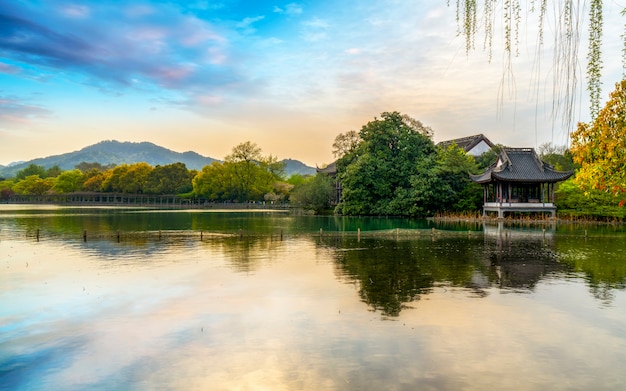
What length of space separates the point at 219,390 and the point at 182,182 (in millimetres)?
115973

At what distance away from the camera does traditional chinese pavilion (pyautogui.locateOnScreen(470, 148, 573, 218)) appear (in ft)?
161

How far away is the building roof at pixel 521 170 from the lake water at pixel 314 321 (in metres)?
25.3

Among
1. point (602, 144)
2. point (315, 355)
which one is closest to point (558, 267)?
point (602, 144)

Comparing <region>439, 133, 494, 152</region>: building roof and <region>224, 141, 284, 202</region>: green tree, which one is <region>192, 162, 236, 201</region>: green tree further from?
<region>439, 133, 494, 152</region>: building roof

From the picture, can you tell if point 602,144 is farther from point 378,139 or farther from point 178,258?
point 378,139

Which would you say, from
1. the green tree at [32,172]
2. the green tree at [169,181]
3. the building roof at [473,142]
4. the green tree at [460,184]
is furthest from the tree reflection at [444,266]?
the green tree at [32,172]

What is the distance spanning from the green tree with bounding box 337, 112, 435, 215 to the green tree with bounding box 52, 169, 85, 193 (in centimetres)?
9576

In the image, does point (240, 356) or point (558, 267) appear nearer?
point (240, 356)

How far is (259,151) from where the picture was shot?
4242 inches

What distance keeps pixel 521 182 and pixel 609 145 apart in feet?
134

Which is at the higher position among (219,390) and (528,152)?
(528,152)

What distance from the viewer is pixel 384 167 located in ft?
200

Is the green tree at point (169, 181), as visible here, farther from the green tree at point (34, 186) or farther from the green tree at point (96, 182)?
the green tree at point (34, 186)

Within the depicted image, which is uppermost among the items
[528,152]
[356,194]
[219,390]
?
[528,152]
